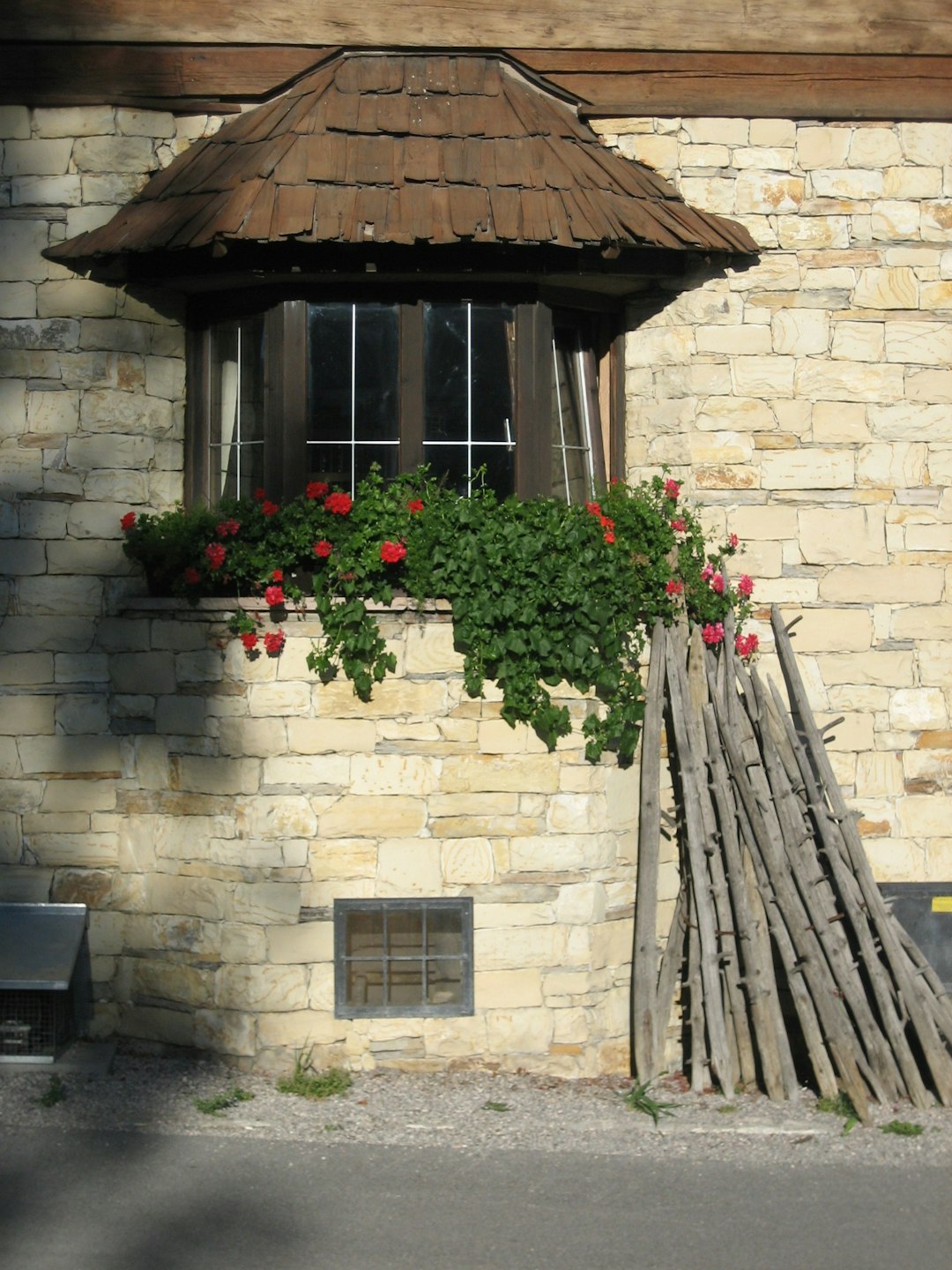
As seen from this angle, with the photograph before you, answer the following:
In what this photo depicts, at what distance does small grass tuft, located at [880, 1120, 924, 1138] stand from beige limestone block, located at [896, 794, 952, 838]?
1678 mm

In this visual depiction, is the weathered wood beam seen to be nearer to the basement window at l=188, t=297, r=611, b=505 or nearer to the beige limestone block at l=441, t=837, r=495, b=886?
the basement window at l=188, t=297, r=611, b=505

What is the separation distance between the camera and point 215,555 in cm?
663

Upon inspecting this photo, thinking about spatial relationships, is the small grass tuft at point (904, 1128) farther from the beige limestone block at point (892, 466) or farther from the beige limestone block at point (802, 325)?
the beige limestone block at point (802, 325)

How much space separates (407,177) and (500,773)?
8.92 feet

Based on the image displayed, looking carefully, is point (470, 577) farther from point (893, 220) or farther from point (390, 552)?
point (893, 220)

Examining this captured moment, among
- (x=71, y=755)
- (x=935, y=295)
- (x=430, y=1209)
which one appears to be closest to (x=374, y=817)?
(x=71, y=755)

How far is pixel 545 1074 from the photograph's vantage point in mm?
6633

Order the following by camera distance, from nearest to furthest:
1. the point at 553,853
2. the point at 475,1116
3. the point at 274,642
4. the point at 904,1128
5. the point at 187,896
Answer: the point at 904,1128 → the point at 475,1116 → the point at 274,642 → the point at 553,853 → the point at 187,896

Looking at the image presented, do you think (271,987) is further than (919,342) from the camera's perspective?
No

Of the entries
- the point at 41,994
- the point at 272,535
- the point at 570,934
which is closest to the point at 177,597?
the point at 272,535

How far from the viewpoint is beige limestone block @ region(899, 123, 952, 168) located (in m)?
7.41

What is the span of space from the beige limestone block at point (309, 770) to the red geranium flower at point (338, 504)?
42.2 inches

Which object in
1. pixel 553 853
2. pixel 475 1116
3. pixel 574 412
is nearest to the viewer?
pixel 475 1116

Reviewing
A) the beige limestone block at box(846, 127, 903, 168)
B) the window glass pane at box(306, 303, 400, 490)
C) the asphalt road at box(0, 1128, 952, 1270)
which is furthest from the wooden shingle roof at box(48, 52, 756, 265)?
the asphalt road at box(0, 1128, 952, 1270)
